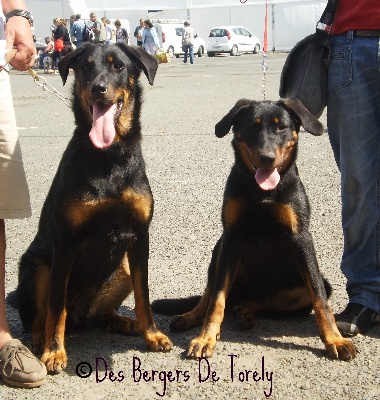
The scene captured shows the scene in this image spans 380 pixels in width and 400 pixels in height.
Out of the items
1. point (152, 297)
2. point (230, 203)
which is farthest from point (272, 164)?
point (152, 297)

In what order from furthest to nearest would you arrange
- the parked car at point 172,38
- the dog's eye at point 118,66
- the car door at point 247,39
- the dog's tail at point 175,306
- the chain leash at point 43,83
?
the parked car at point 172,38, the car door at point 247,39, the dog's tail at point 175,306, the chain leash at point 43,83, the dog's eye at point 118,66

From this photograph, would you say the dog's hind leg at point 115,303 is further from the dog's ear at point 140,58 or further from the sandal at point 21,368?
the dog's ear at point 140,58

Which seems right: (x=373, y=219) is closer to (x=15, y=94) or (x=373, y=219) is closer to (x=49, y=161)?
(x=49, y=161)

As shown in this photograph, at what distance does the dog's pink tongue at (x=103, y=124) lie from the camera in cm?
351

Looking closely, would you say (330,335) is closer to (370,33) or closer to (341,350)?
(341,350)

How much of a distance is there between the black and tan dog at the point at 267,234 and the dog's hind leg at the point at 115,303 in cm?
27

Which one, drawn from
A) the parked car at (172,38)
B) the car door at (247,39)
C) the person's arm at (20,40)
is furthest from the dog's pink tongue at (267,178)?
the parked car at (172,38)

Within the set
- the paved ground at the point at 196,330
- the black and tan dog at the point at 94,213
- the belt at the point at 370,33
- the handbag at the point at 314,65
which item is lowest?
the paved ground at the point at 196,330

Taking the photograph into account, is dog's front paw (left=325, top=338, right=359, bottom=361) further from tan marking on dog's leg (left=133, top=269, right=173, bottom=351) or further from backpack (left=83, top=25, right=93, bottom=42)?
backpack (left=83, top=25, right=93, bottom=42)

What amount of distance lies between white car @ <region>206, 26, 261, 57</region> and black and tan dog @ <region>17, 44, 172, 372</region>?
3620 centimetres

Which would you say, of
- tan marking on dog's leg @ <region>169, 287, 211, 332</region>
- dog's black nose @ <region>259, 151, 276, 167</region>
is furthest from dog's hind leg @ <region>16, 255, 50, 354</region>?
dog's black nose @ <region>259, 151, 276, 167</region>

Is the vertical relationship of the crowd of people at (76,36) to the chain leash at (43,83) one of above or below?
below

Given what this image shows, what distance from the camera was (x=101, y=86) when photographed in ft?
11.2

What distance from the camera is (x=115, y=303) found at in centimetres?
400
